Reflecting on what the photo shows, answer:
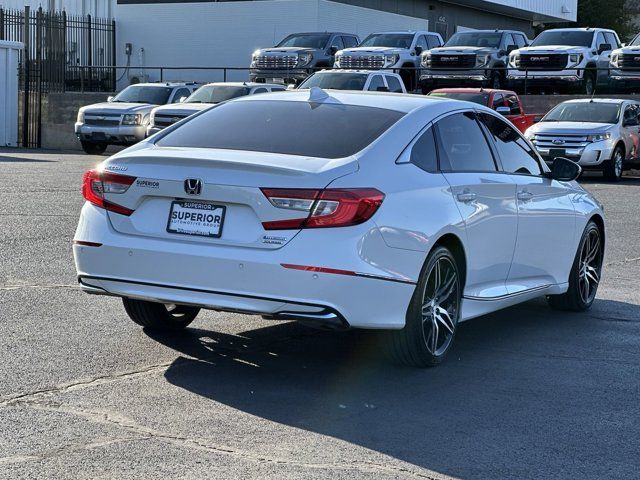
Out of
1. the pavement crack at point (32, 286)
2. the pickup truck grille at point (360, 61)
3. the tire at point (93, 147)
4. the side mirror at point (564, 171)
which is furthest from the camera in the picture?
the pickup truck grille at point (360, 61)

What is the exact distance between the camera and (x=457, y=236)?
726cm

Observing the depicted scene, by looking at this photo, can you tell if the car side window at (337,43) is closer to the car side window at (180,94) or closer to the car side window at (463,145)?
the car side window at (180,94)

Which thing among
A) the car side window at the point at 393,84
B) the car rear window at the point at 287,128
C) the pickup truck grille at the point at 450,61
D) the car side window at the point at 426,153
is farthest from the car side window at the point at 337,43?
the car side window at the point at 426,153

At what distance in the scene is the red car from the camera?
1108 inches

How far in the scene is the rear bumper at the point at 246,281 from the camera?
6.32 m

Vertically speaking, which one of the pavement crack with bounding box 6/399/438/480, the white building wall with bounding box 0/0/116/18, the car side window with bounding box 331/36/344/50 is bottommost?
the pavement crack with bounding box 6/399/438/480

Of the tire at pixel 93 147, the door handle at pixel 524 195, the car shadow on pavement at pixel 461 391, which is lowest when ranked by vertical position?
the tire at pixel 93 147

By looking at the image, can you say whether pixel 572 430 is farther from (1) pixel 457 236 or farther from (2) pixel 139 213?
(2) pixel 139 213

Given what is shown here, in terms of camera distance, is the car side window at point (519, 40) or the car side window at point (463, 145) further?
the car side window at point (519, 40)

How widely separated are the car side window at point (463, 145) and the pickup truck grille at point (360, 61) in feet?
89.0

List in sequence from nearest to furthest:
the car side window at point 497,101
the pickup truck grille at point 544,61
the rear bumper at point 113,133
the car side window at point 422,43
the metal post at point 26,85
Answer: the car side window at point 497,101 → the rear bumper at point 113,133 → the pickup truck grille at point 544,61 → the metal post at point 26,85 → the car side window at point 422,43

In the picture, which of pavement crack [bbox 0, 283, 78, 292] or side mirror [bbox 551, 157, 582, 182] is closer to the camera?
side mirror [bbox 551, 157, 582, 182]

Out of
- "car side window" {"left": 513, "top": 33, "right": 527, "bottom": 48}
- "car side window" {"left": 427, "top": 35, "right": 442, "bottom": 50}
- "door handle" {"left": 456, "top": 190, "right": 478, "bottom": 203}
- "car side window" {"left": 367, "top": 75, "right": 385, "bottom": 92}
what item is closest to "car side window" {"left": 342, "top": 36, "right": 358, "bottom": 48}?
"car side window" {"left": 427, "top": 35, "right": 442, "bottom": 50}

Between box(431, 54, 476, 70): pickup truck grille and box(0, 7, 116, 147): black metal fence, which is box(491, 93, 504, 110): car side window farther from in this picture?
box(0, 7, 116, 147): black metal fence
